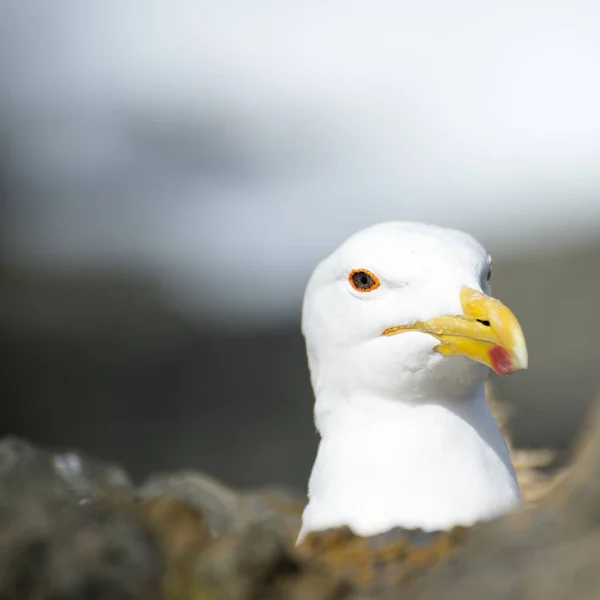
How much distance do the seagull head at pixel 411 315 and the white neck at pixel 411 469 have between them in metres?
0.10

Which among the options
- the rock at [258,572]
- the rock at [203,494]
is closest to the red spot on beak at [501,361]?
the rock at [258,572]

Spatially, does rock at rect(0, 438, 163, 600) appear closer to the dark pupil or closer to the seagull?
the seagull

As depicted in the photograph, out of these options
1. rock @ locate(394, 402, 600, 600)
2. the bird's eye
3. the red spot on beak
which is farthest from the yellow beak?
rock @ locate(394, 402, 600, 600)

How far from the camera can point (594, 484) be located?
2.18 m

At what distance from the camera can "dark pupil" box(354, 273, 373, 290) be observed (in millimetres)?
4023

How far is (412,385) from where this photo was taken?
390 centimetres

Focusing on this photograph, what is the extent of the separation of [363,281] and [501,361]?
729mm

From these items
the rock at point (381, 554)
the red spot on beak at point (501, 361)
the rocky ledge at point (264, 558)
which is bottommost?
the rock at point (381, 554)

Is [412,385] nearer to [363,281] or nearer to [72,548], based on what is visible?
[363,281]

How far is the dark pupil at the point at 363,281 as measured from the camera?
402 cm

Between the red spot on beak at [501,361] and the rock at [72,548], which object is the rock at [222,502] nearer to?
the red spot on beak at [501,361]

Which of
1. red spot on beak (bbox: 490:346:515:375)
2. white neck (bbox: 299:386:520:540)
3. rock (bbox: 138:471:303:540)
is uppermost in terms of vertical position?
red spot on beak (bbox: 490:346:515:375)

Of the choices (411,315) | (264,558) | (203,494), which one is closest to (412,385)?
(411,315)

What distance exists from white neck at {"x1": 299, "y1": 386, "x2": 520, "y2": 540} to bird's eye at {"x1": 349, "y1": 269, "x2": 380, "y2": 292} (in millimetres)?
432
